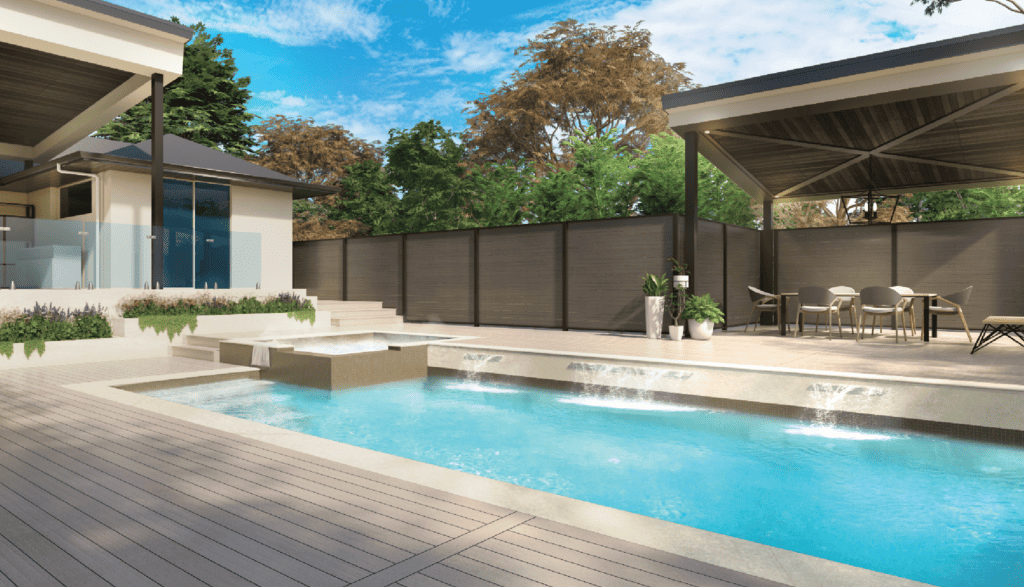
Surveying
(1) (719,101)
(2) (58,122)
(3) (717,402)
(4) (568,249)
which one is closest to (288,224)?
(2) (58,122)

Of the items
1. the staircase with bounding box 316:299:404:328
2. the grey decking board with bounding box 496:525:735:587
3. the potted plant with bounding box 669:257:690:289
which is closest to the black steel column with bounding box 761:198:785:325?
the potted plant with bounding box 669:257:690:289

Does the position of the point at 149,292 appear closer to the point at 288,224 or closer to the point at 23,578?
the point at 288,224

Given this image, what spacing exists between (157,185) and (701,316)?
937 centimetres

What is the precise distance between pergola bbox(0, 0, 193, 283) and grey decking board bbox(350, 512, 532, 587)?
32.7 feet

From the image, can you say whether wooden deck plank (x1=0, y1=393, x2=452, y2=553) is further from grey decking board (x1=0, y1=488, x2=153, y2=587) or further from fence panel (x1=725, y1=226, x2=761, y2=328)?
fence panel (x1=725, y1=226, x2=761, y2=328)

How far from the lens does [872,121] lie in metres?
8.67

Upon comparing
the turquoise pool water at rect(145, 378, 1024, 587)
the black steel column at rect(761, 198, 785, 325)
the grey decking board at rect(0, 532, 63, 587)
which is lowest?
the turquoise pool water at rect(145, 378, 1024, 587)

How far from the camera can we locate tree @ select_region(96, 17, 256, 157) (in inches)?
971

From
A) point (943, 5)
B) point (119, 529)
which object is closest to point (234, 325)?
point (119, 529)

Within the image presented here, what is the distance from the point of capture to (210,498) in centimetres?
279

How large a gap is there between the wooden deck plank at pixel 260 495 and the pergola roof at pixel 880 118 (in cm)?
758

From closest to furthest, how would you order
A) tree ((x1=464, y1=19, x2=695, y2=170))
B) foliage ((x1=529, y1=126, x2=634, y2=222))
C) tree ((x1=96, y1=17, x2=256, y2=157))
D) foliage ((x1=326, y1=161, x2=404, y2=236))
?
foliage ((x1=529, y1=126, x2=634, y2=222)) → tree ((x1=464, y1=19, x2=695, y2=170)) → tree ((x1=96, y1=17, x2=256, y2=157)) → foliage ((x1=326, y1=161, x2=404, y2=236))

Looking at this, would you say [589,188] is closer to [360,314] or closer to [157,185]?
[360,314]

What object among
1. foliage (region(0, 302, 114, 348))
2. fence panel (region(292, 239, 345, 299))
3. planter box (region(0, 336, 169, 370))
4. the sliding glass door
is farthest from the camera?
fence panel (region(292, 239, 345, 299))
